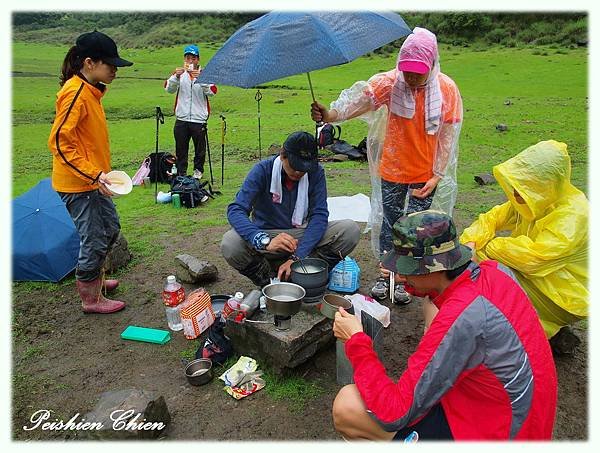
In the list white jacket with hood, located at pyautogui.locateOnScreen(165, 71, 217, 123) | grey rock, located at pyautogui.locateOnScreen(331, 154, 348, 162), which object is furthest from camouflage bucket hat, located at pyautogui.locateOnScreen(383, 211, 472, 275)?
grey rock, located at pyautogui.locateOnScreen(331, 154, 348, 162)

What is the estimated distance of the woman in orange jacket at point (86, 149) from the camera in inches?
141

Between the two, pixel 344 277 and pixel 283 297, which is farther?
pixel 344 277

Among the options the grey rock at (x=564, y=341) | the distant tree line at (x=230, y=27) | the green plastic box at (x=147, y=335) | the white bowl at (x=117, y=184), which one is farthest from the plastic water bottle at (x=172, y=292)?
the distant tree line at (x=230, y=27)

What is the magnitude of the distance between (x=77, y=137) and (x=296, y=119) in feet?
35.3

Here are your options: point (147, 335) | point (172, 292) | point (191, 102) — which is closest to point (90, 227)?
point (172, 292)

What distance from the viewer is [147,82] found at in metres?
24.2

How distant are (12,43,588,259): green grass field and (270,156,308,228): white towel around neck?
6.94 feet

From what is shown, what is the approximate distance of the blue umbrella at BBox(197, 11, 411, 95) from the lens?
3195 millimetres

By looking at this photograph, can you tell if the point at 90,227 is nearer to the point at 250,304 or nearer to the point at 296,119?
the point at 250,304

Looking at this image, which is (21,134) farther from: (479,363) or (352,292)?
(479,363)

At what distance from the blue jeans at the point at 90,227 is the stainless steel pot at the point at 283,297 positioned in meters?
1.62

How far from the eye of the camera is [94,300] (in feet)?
13.5

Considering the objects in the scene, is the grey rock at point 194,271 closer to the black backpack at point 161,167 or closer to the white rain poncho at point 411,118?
the white rain poncho at point 411,118

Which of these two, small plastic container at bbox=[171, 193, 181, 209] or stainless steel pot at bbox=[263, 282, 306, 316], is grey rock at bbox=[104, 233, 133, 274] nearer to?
small plastic container at bbox=[171, 193, 181, 209]
